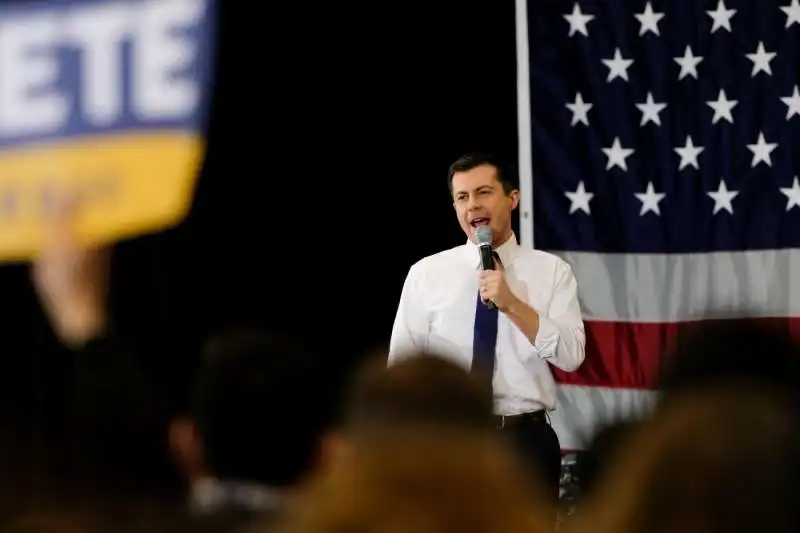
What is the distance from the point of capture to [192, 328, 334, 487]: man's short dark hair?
55.7 inches

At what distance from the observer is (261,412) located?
1432mm

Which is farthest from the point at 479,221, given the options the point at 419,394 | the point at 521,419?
the point at 419,394

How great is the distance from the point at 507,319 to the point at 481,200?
38 cm

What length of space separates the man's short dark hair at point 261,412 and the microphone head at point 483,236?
6.19ft

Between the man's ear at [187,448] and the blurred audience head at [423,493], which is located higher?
the blurred audience head at [423,493]

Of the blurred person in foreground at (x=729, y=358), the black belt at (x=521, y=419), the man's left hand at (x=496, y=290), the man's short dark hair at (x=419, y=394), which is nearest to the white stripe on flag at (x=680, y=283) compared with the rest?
the black belt at (x=521, y=419)

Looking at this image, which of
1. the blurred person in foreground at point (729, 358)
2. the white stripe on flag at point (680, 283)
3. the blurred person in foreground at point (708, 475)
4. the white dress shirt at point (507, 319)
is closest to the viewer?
the blurred person in foreground at point (708, 475)

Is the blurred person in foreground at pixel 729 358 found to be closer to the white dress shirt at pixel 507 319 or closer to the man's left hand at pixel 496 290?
the man's left hand at pixel 496 290

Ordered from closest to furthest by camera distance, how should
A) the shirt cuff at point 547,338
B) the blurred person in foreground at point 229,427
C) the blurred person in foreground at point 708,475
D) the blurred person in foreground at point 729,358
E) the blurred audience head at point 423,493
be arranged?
1. the blurred audience head at point 423,493
2. the blurred person in foreground at point 708,475
3. the blurred person in foreground at point 729,358
4. the blurred person in foreground at point 229,427
5. the shirt cuff at point 547,338

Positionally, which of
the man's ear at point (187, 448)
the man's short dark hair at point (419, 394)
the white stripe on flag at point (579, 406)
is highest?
the man's short dark hair at point (419, 394)

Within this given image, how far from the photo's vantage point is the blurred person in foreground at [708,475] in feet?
3.06

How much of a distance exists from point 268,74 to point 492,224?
1.45 meters

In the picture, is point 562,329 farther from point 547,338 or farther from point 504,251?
point 504,251

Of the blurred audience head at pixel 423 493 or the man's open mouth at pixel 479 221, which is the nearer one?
the blurred audience head at pixel 423 493
